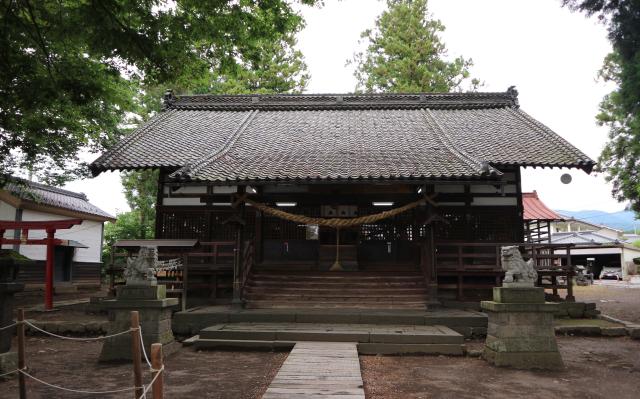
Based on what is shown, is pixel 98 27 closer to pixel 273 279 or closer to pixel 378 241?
pixel 273 279

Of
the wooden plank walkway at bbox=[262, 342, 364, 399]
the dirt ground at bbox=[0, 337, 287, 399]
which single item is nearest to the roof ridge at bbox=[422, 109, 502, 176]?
the wooden plank walkway at bbox=[262, 342, 364, 399]

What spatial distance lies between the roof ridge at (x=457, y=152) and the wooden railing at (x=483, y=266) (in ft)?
7.59

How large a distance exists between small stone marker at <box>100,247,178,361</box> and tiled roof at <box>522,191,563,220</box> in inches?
754

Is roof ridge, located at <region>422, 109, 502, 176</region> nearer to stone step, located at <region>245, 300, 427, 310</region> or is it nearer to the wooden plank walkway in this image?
stone step, located at <region>245, 300, 427, 310</region>

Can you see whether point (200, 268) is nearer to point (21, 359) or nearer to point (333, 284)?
point (333, 284)

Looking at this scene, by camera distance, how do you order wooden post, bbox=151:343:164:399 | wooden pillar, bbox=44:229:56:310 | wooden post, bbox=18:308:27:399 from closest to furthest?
1. wooden post, bbox=151:343:164:399
2. wooden post, bbox=18:308:27:399
3. wooden pillar, bbox=44:229:56:310

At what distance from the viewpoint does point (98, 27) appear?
5.95 metres

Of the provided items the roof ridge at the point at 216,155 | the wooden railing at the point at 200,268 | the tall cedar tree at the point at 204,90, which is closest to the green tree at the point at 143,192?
the tall cedar tree at the point at 204,90

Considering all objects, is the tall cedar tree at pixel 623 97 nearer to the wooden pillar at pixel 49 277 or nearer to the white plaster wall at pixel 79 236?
the wooden pillar at pixel 49 277

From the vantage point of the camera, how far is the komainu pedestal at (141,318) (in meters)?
7.61

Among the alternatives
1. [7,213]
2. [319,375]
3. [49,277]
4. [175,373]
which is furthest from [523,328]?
[7,213]

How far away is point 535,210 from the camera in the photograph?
2295cm

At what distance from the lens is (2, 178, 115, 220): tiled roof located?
1842cm

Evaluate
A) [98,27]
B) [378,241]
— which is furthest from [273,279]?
[98,27]
